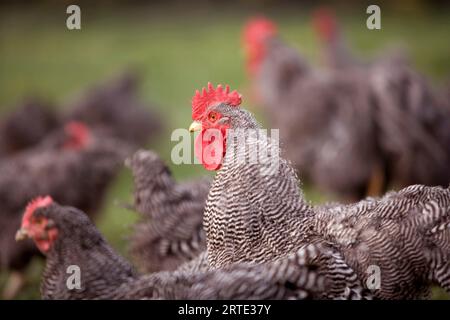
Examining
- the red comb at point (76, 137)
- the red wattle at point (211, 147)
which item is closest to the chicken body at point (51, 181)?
the red comb at point (76, 137)

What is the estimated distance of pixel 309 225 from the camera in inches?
192

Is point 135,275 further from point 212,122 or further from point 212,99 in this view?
point 212,99

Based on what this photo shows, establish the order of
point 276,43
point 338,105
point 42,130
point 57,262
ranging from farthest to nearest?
point 276,43 < point 42,130 < point 338,105 < point 57,262

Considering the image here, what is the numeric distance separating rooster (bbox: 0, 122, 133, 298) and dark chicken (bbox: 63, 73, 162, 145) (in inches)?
104

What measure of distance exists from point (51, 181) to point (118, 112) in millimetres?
4661

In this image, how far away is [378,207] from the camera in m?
4.92

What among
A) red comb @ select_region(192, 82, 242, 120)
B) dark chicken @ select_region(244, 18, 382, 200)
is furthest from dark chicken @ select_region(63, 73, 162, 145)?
red comb @ select_region(192, 82, 242, 120)

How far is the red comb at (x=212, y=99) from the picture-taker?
16.7ft

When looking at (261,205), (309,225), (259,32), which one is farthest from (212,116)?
(259,32)
